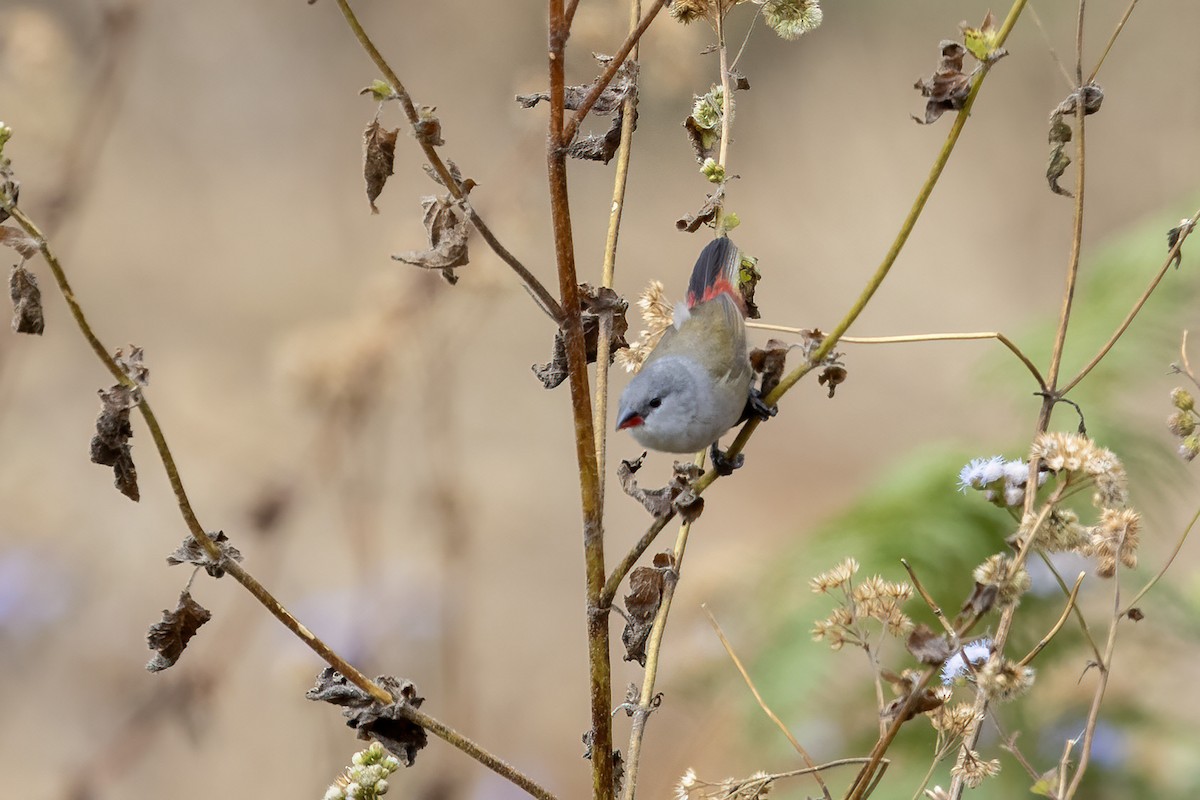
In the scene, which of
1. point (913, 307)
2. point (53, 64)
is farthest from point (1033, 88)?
point (53, 64)

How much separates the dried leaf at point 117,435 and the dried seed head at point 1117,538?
899 millimetres

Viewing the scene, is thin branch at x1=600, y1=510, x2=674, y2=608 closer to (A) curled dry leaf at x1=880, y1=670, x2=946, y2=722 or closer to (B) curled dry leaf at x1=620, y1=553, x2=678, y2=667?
(B) curled dry leaf at x1=620, y1=553, x2=678, y2=667

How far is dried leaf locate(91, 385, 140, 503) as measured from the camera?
0.96 m

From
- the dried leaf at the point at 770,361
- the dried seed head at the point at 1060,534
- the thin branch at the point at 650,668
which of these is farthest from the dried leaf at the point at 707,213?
the dried seed head at the point at 1060,534

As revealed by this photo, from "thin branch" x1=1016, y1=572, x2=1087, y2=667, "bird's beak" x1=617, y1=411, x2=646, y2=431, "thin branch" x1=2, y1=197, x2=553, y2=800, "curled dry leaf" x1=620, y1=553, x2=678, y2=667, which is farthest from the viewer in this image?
"bird's beak" x1=617, y1=411, x2=646, y2=431

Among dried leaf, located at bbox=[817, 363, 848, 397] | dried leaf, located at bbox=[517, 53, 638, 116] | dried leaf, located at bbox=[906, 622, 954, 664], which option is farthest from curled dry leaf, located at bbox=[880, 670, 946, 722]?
dried leaf, located at bbox=[517, 53, 638, 116]

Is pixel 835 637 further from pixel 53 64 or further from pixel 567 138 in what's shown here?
pixel 53 64

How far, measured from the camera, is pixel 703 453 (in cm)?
133

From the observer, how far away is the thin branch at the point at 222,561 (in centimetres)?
89

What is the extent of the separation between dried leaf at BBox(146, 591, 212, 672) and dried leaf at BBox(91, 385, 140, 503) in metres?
0.11

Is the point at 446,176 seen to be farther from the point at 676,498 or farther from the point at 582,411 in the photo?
the point at 676,498

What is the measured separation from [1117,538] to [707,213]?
59 cm

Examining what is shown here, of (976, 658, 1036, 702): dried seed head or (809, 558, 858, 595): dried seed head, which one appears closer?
(976, 658, 1036, 702): dried seed head

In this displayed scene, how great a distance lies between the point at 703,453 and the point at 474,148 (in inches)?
290
